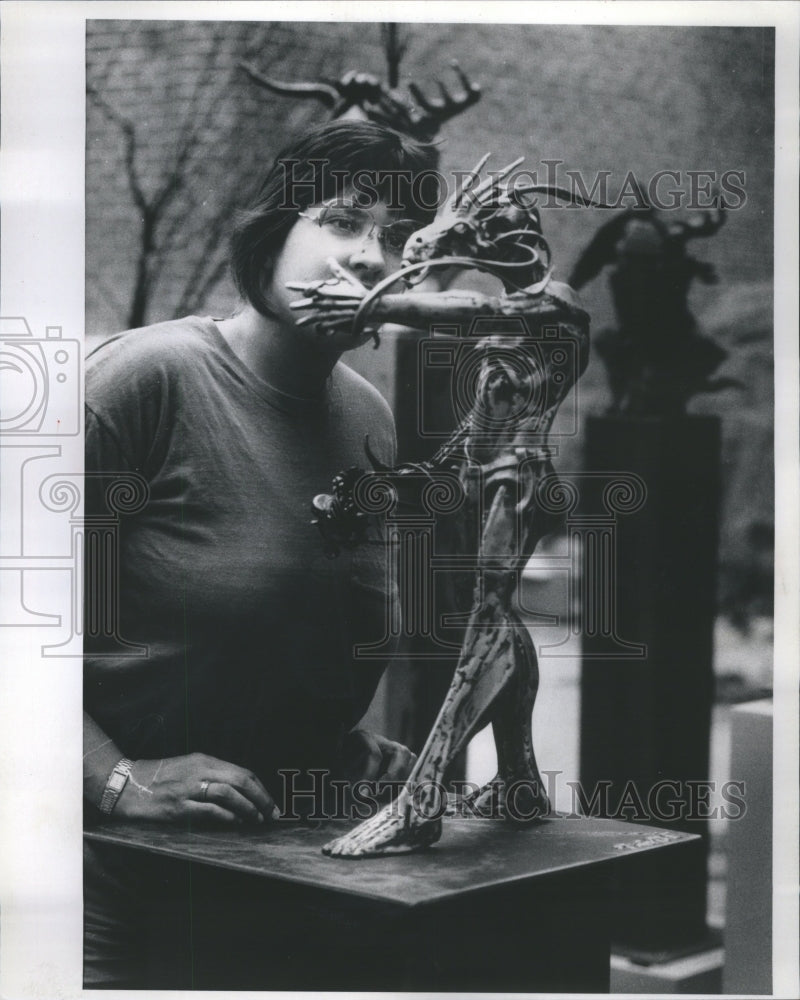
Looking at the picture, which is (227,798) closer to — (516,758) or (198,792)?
(198,792)

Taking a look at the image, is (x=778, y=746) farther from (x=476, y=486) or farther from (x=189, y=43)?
(x=189, y=43)

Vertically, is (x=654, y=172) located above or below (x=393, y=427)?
above

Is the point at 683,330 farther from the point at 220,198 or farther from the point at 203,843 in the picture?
the point at 203,843

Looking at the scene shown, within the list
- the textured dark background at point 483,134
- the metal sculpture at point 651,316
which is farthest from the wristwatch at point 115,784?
the metal sculpture at point 651,316

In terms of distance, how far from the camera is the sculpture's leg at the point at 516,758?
3.43m

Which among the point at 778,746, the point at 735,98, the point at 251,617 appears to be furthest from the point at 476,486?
the point at 735,98

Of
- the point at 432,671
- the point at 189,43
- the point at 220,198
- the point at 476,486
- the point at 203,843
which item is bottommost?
the point at 203,843

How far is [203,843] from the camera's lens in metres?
3.39

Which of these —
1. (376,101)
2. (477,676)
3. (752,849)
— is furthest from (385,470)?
(752,849)

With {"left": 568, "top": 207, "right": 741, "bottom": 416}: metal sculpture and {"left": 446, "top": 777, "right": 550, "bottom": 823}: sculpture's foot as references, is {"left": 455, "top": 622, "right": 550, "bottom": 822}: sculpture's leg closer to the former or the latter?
{"left": 446, "top": 777, "right": 550, "bottom": 823}: sculpture's foot

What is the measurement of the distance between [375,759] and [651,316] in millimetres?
1610

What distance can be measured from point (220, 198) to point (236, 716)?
62.5 inches

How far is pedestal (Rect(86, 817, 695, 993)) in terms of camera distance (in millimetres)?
3334

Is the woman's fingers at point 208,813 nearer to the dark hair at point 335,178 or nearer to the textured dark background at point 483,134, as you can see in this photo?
the textured dark background at point 483,134
